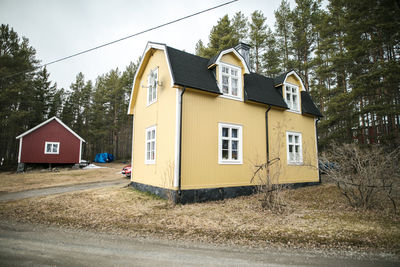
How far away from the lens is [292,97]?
12758 millimetres

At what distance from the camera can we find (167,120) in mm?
8844

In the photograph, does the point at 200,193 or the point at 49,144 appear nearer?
the point at 200,193

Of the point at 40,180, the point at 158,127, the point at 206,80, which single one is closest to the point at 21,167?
the point at 40,180

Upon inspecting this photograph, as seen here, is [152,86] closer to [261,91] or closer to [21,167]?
[261,91]

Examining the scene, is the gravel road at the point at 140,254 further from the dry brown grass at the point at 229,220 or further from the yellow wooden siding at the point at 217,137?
the yellow wooden siding at the point at 217,137

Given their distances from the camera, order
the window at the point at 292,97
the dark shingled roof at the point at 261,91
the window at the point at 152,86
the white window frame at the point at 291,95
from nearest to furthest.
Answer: the window at the point at 152,86
the dark shingled roof at the point at 261,91
the white window frame at the point at 291,95
the window at the point at 292,97

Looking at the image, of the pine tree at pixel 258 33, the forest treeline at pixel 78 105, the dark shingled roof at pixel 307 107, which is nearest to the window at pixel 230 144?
the dark shingled roof at pixel 307 107

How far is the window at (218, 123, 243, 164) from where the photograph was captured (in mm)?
9172

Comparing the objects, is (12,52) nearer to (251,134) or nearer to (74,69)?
(74,69)

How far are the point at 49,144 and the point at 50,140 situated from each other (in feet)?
1.48

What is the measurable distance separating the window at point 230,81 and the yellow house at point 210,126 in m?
0.05

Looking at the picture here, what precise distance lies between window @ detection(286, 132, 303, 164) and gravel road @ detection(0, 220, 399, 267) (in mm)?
8397

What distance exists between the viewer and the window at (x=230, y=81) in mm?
9719

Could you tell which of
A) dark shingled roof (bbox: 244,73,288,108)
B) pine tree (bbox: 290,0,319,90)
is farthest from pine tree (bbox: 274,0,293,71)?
dark shingled roof (bbox: 244,73,288,108)
